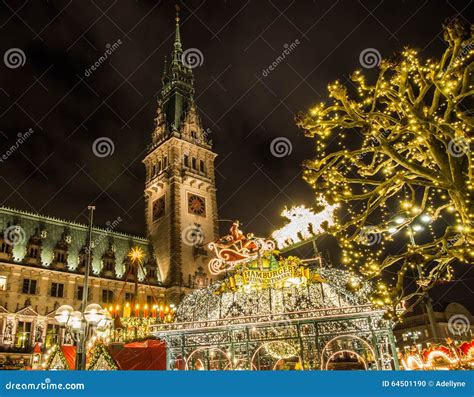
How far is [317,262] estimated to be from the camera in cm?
1723

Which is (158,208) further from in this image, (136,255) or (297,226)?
(297,226)

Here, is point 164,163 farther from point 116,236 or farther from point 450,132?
point 450,132

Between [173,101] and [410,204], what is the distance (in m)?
59.7

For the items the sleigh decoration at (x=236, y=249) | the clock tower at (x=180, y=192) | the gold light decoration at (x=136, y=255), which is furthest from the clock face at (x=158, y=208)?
the sleigh decoration at (x=236, y=249)

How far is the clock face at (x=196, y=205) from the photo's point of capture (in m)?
55.6

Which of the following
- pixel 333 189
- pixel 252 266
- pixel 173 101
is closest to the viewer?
pixel 333 189

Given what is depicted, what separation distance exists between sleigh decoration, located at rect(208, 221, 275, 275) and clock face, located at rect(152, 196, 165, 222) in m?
37.7

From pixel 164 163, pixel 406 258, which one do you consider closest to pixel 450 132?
pixel 406 258

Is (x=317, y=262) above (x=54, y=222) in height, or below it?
below

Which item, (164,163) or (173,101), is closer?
(164,163)
